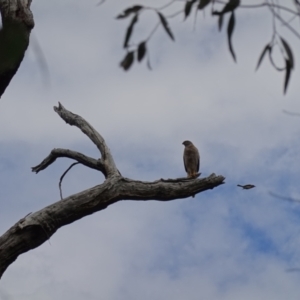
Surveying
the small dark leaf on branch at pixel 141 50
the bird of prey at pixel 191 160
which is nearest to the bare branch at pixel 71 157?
the bird of prey at pixel 191 160

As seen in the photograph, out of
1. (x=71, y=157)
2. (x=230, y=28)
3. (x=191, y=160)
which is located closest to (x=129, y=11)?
(x=230, y=28)

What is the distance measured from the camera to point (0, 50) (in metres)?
2.30

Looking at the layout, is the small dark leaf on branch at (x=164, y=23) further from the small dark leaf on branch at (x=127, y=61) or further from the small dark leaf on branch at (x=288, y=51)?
the small dark leaf on branch at (x=288, y=51)

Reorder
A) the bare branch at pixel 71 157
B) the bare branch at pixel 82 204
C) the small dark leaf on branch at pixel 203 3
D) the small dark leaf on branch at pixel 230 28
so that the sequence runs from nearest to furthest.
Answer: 1. the small dark leaf on branch at pixel 230 28
2. the small dark leaf on branch at pixel 203 3
3. the bare branch at pixel 82 204
4. the bare branch at pixel 71 157

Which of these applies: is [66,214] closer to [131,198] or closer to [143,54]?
[131,198]

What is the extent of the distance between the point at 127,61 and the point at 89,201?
374 cm

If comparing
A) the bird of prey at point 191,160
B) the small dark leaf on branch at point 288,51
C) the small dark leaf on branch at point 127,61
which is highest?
the small dark leaf on branch at point 127,61

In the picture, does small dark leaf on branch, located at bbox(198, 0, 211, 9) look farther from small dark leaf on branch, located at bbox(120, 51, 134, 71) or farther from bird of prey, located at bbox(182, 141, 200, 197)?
bird of prey, located at bbox(182, 141, 200, 197)

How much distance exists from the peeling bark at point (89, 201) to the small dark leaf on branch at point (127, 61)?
3577 mm

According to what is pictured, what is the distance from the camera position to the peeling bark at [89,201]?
5.68 metres

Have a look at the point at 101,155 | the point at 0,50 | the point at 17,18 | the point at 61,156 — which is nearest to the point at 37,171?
the point at 61,156

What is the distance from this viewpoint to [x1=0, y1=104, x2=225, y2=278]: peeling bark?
5680 millimetres

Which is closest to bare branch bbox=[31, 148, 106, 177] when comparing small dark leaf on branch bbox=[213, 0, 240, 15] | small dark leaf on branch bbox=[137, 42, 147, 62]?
small dark leaf on branch bbox=[137, 42, 147, 62]

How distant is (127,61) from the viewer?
2322 millimetres
